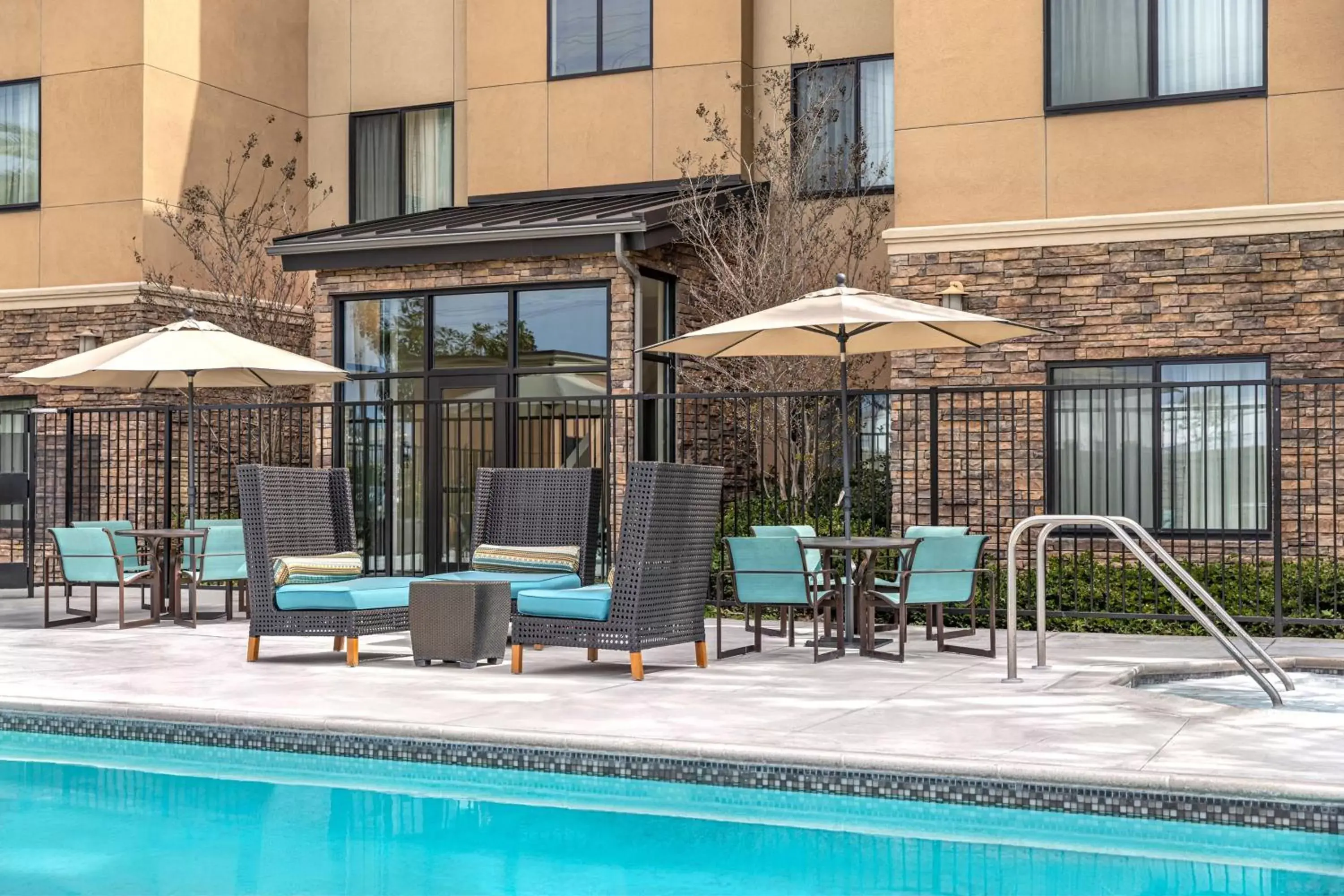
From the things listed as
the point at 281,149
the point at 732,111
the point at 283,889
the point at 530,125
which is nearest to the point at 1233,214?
the point at 732,111

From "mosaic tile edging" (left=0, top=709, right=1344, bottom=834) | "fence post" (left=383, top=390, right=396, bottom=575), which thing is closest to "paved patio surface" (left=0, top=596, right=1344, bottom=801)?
"mosaic tile edging" (left=0, top=709, right=1344, bottom=834)

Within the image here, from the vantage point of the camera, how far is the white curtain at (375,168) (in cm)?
1895

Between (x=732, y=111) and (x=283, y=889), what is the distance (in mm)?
12514

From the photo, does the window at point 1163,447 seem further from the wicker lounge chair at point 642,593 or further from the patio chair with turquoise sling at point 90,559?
the patio chair with turquoise sling at point 90,559

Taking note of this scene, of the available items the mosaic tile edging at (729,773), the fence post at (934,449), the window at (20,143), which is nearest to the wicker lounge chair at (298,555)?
the mosaic tile edging at (729,773)

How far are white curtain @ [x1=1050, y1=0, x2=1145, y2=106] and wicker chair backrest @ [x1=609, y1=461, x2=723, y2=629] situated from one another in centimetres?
602

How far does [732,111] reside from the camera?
54.0ft

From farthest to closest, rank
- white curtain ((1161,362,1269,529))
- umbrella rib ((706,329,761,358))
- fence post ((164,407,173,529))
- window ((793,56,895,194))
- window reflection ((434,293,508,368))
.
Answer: window ((793,56,895,194))
window reflection ((434,293,508,368))
fence post ((164,407,173,529))
white curtain ((1161,362,1269,529))
umbrella rib ((706,329,761,358))

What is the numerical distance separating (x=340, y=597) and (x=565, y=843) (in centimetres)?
400

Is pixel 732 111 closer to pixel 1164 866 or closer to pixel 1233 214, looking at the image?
pixel 1233 214

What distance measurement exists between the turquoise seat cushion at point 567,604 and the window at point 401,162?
10380 mm

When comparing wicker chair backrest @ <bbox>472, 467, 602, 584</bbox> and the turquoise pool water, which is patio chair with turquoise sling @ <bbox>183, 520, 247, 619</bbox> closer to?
wicker chair backrest @ <bbox>472, 467, 602, 584</bbox>

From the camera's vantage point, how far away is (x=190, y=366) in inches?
452

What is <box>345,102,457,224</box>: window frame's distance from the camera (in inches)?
728
